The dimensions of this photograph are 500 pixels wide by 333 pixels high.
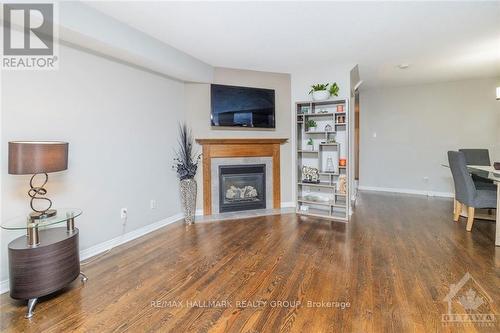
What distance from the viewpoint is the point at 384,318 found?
5.56ft

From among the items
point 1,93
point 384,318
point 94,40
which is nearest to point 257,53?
point 94,40

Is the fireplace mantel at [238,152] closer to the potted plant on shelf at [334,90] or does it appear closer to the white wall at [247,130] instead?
the white wall at [247,130]

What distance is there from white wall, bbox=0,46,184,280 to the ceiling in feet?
2.32

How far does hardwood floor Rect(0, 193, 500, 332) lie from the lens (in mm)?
1692

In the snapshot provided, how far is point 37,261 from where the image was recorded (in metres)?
1.82

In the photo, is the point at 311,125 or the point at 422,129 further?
the point at 422,129

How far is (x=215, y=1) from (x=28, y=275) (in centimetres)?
257

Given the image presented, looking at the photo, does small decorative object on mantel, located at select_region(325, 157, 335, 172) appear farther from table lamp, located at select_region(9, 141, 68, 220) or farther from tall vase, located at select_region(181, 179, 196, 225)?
table lamp, located at select_region(9, 141, 68, 220)

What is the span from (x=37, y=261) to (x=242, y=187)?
2.93 m

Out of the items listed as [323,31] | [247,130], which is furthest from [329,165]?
[323,31]

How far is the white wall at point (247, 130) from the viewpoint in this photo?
4004 millimetres

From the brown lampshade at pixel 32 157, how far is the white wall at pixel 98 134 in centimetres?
38

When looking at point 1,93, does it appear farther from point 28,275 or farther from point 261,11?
point 261,11

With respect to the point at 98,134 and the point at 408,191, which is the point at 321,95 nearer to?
the point at 98,134
